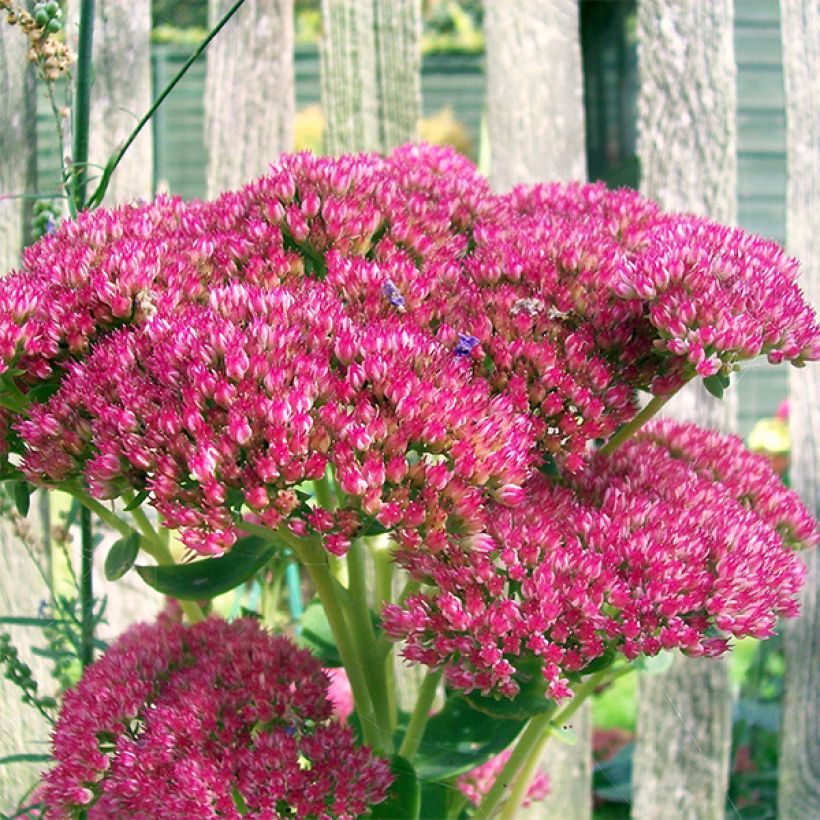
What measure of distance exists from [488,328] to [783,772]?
1219 mm

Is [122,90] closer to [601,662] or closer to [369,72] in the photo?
[369,72]

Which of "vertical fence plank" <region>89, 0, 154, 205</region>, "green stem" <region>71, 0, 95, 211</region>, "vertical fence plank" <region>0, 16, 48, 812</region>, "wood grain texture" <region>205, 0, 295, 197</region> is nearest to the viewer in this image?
"green stem" <region>71, 0, 95, 211</region>

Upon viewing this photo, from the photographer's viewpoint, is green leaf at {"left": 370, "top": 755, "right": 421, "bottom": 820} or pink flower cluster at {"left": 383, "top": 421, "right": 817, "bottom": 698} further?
green leaf at {"left": 370, "top": 755, "right": 421, "bottom": 820}

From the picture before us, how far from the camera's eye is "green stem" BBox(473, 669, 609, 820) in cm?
84

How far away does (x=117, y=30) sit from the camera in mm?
1331

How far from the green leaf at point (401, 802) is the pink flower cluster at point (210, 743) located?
35 millimetres

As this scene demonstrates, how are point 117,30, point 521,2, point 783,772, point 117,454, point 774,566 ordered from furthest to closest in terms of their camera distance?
point 783,772, point 521,2, point 117,30, point 774,566, point 117,454

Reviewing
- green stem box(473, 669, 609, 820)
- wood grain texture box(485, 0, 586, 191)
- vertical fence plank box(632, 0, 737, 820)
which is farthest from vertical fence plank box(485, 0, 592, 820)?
green stem box(473, 669, 609, 820)

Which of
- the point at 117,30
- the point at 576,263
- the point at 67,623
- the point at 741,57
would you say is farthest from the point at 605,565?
the point at 741,57

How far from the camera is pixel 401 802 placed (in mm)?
778

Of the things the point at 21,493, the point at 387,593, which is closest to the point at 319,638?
the point at 387,593

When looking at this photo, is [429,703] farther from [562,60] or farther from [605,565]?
[562,60]

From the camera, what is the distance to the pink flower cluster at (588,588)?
0.68m

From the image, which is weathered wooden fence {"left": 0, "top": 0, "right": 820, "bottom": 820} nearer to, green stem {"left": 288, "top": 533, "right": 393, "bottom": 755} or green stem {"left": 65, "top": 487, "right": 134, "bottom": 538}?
green stem {"left": 65, "top": 487, "right": 134, "bottom": 538}
